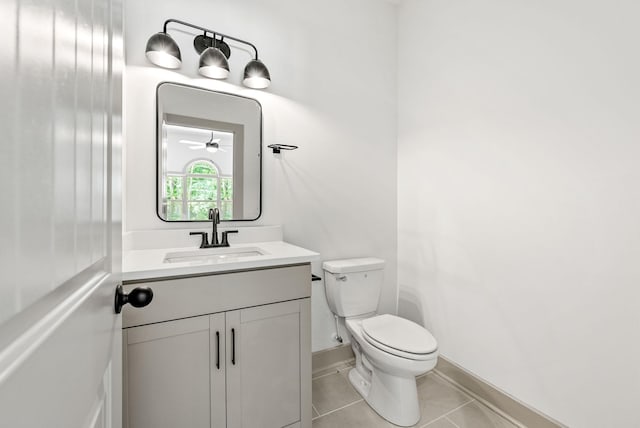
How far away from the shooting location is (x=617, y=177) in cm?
120

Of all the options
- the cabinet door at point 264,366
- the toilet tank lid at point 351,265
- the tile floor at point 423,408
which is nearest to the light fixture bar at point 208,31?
the toilet tank lid at point 351,265

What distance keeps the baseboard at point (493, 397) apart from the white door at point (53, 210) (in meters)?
1.89

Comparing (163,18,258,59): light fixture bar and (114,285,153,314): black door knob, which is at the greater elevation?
(163,18,258,59): light fixture bar

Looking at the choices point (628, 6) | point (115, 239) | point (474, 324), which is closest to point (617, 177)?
point (628, 6)

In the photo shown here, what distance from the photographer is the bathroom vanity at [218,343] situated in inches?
41.4

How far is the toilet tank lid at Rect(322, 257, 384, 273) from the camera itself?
1.83 meters

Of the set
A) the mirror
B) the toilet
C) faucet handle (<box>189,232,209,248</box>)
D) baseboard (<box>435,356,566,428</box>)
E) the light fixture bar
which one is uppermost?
the light fixture bar

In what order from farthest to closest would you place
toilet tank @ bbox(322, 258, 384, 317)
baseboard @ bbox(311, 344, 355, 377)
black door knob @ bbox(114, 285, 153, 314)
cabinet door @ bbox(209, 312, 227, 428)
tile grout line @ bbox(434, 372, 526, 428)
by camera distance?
1. baseboard @ bbox(311, 344, 355, 377)
2. toilet tank @ bbox(322, 258, 384, 317)
3. tile grout line @ bbox(434, 372, 526, 428)
4. cabinet door @ bbox(209, 312, 227, 428)
5. black door knob @ bbox(114, 285, 153, 314)

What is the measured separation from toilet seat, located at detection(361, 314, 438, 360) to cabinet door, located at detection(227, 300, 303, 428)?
0.47 m

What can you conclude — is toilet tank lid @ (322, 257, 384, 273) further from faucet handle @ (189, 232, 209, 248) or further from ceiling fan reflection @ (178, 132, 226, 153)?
ceiling fan reflection @ (178, 132, 226, 153)

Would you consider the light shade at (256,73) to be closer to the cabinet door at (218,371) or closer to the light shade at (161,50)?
the light shade at (161,50)

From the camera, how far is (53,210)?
0.27 metres

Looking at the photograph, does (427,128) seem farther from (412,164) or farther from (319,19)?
(319,19)

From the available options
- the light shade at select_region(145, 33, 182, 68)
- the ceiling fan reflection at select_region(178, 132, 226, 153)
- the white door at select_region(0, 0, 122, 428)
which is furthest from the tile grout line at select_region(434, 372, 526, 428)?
the light shade at select_region(145, 33, 182, 68)
